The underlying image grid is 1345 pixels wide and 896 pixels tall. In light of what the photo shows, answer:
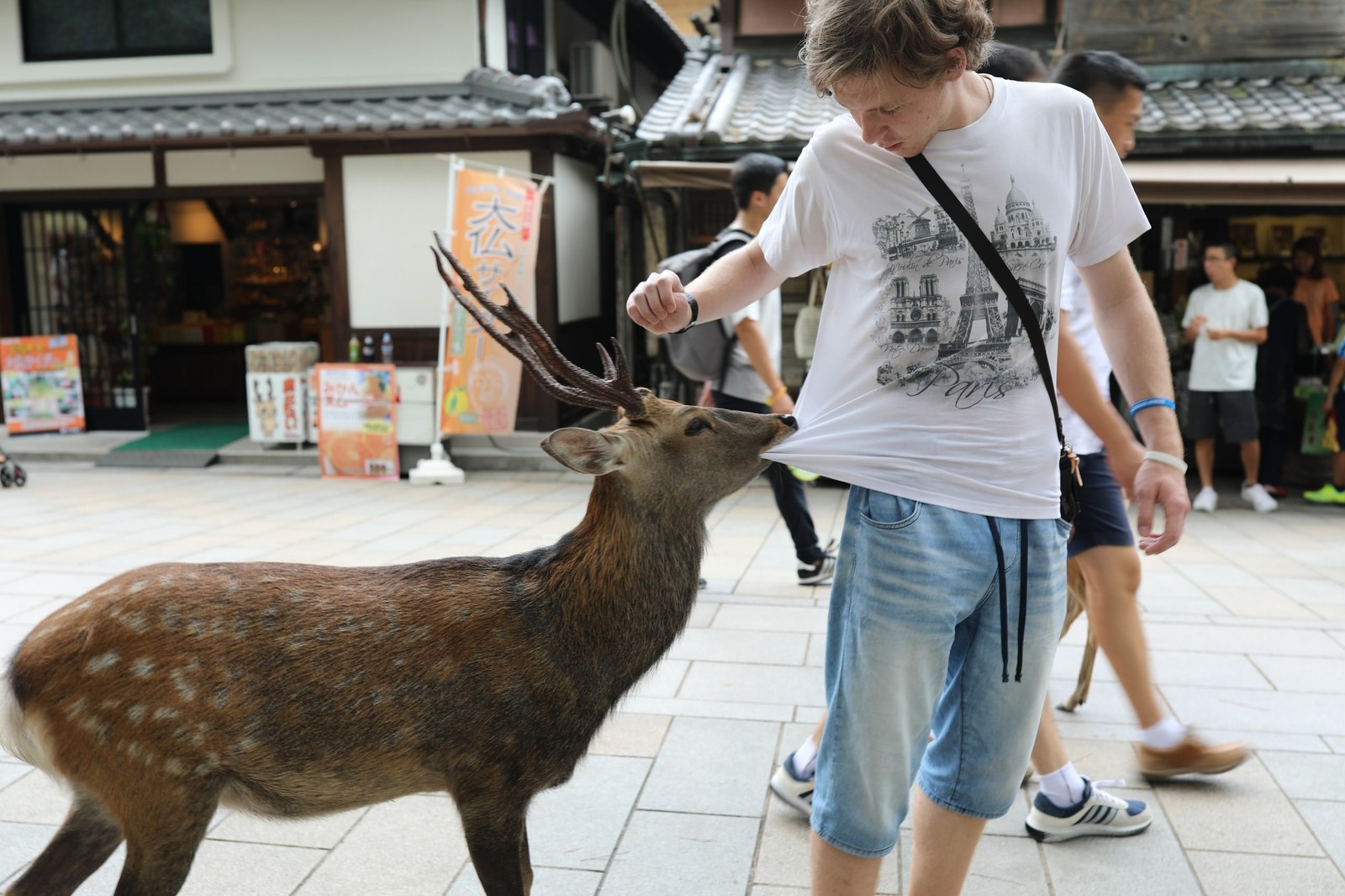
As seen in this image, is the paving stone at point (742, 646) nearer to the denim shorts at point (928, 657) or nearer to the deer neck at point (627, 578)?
the deer neck at point (627, 578)

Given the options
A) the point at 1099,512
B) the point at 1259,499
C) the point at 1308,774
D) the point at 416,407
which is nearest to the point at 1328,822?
the point at 1308,774

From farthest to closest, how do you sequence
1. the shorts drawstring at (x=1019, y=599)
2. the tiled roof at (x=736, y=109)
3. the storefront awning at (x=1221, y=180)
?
the tiled roof at (x=736, y=109)
the storefront awning at (x=1221, y=180)
the shorts drawstring at (x=1019, y=599)

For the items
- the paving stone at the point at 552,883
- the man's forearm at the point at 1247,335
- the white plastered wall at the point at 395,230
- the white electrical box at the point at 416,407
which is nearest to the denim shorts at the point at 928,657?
the paving stone at the point at 552,883

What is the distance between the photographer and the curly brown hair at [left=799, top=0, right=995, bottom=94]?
1.74 m

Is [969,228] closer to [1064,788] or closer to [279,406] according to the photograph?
[1064,788]

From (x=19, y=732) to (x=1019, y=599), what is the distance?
6.93 ft

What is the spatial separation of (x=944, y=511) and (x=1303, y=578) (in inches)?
222

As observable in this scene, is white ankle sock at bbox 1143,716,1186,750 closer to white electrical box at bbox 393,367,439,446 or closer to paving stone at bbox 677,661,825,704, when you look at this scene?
paving stone at bbox 677,661,825,704

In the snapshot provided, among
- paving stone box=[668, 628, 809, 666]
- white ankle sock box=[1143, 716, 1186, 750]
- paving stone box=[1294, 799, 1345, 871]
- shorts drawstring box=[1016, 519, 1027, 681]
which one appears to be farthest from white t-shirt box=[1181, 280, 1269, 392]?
shorts drawstring box=[1016, 519, 1027, 681]

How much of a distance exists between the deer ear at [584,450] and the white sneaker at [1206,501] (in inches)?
304

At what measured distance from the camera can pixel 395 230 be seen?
10.9m

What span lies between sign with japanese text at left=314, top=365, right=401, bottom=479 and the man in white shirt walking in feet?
23.8

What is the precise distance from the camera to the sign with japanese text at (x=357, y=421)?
10.1 metres

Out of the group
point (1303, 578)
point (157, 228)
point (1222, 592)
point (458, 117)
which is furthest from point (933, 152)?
point (157, 228)
